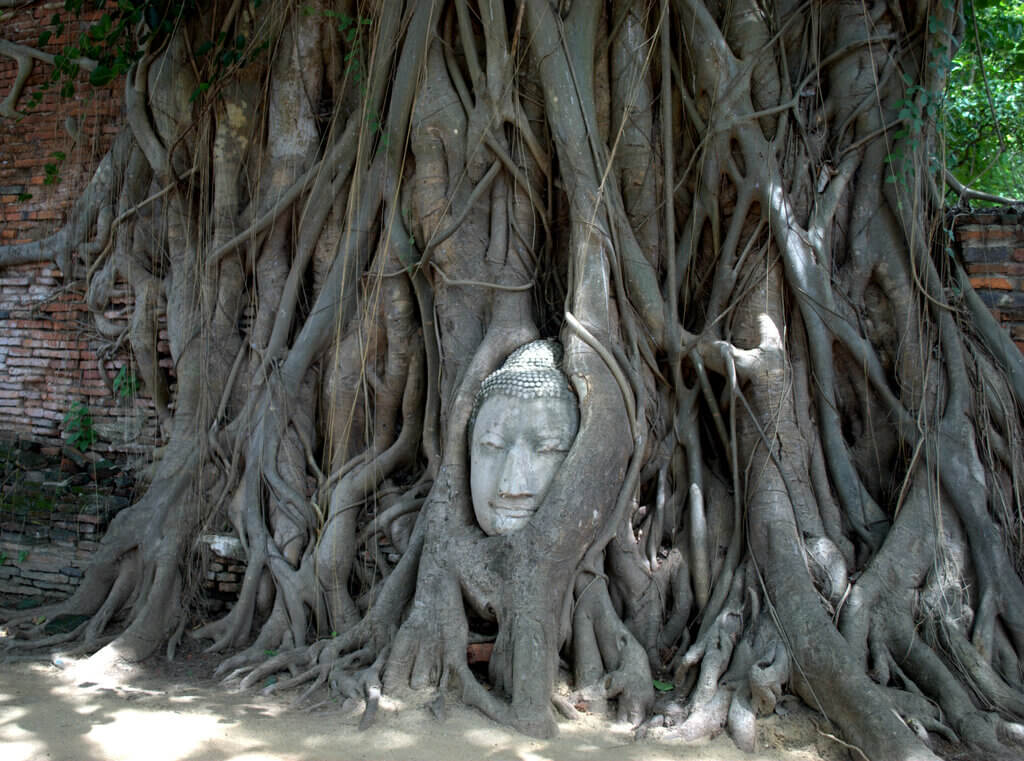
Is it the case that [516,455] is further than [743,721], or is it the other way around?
[516,455]

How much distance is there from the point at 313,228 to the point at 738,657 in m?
2.94

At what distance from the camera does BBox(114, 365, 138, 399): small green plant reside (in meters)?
5.10

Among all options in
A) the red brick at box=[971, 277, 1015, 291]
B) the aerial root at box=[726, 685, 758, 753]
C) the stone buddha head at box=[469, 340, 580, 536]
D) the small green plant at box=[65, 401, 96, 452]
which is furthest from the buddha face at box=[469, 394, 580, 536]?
the small green plant at box=[65, 401, 96, 452]

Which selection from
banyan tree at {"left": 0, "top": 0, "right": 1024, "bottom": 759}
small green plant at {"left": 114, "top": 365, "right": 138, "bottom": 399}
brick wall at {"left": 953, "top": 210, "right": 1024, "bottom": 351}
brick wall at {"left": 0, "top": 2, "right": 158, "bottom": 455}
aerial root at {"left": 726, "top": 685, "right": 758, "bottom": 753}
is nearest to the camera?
aerial root at {"left": 726, "top": 685, "right": 758, "bottom": 753}

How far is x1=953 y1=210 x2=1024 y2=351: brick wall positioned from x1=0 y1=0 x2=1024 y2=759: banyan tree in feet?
0.55

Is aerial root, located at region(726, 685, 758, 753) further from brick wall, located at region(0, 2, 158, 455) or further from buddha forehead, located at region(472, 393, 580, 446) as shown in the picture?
brick wall, located at region(0, 2, 158, 455)

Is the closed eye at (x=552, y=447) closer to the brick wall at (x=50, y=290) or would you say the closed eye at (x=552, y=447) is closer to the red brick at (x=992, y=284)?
the red brick at (x=992, y=284)

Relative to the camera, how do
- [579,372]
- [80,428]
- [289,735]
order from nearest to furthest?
[289,735] < [579,372] < [80,428]

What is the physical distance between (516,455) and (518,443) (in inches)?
2.0

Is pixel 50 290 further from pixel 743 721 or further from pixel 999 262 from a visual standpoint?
pixel 999 262

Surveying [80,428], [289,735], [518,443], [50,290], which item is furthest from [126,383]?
[289,735]

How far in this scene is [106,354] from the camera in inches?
205

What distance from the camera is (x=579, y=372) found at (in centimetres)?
363

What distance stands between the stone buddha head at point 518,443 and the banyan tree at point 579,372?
0.01m
